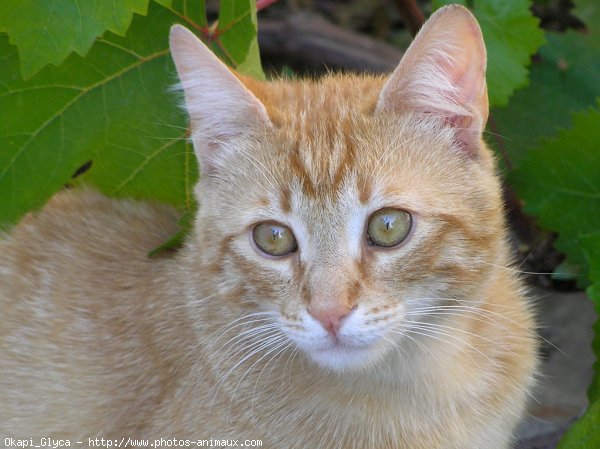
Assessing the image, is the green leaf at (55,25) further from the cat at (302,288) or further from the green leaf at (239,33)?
the green leaf at (239,33)

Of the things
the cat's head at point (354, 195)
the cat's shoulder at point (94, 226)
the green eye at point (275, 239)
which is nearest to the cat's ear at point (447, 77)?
the cat's head at point (354, 195)

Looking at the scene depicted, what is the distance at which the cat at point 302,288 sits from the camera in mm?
2221

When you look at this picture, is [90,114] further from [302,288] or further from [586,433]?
[586,433]

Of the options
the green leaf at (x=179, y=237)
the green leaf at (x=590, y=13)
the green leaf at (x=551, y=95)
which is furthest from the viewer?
the green leaf at (x=590, y=13)

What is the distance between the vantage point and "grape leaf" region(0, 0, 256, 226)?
2750 millimetres

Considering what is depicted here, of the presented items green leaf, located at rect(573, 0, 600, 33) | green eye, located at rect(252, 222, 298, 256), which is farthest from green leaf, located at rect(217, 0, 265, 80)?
green leaf, located at rect(573, 0, 600, 33)

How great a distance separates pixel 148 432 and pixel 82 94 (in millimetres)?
1064

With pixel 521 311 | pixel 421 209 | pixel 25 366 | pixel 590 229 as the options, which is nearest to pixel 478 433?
pixel 521 311

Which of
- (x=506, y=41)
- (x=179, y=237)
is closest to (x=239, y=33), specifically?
(x=179, y=237)

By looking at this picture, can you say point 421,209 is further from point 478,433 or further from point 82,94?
point 82,94

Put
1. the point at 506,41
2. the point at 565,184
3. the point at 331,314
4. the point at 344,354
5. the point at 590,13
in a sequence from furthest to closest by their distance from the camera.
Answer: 1. the point at 590,13
2. the point at 565,184
3. the point at 506,41
4. the point at 344,354
5. the point at 331,314

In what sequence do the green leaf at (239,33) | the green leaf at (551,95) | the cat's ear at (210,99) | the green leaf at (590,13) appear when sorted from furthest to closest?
the green leaf at (590,13)
the green leaf at (551,95)
the green leaf at (239,33)
the cat's ear at (210,99)

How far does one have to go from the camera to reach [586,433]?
2.42 m

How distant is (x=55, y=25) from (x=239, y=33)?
595 mm
